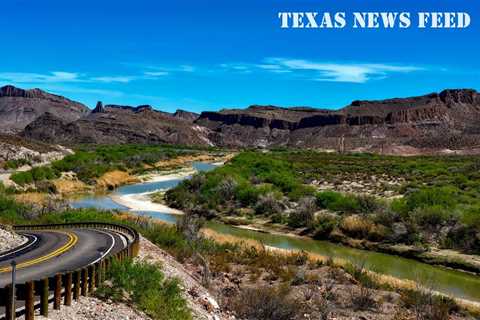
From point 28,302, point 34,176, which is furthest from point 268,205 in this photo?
point 28,302

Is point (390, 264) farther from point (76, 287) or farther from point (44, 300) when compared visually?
point (44, 300)

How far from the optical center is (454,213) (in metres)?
32.6

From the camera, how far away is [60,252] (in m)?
18.2

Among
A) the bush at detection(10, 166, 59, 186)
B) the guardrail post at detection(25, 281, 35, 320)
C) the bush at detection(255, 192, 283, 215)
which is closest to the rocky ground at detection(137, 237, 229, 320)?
the guardrail post at detection(25, 281, 35, 320)

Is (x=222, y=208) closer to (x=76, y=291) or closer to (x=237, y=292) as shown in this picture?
(x=237, y=292)

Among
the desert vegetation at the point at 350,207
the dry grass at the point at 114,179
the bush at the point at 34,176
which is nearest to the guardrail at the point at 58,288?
the desert vegetation at the point at 350,207

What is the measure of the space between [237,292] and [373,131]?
597ft

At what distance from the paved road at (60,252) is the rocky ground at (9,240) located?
577mm

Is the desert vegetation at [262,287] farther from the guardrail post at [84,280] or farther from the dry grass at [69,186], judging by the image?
the dry grass at [69,186]

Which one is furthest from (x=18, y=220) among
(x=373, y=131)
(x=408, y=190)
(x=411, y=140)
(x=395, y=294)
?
(x=373, y=131)

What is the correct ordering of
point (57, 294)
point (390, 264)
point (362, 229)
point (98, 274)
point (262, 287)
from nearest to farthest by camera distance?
point (57, 294), point (98, 274), point (262, 287), point (390, 264), point (362, 229)

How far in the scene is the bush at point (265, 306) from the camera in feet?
52.5

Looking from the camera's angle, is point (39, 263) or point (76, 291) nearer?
point (76, 291)

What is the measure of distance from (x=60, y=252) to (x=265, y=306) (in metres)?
7.05
